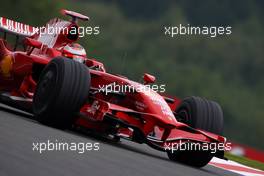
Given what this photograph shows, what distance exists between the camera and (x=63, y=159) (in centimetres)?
682

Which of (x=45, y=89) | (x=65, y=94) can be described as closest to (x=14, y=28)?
(x=45, y=89)

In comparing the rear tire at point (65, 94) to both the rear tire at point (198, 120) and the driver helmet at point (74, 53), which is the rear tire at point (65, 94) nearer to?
the rear tire at point (198, 120)

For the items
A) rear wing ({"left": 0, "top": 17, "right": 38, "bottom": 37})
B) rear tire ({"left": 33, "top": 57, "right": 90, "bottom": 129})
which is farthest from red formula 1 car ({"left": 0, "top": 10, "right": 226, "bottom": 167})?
rear wing ({"left": 0, "top": 17, "right": 38, "bottom": 37})

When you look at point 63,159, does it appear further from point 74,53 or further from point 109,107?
point 74,53

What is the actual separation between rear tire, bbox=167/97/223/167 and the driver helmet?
1.63 meters

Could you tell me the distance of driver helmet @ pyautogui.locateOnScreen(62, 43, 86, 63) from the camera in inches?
427

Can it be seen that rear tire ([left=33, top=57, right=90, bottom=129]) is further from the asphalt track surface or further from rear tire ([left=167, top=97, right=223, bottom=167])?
rear tire ([left=167, top=97, right=223, bottom=167])

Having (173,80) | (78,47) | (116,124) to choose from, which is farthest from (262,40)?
(116,124)

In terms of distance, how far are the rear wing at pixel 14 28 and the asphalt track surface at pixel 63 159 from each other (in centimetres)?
274

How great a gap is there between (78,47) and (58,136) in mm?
2792

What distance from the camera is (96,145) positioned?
334 inches

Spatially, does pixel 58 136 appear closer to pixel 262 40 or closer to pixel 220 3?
pixel 262 40

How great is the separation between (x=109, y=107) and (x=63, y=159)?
216cm

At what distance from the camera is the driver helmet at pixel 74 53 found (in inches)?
427
